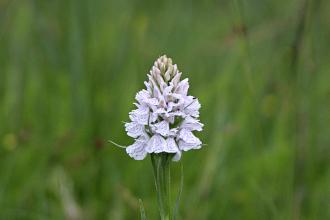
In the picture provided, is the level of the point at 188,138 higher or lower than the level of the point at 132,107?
lower

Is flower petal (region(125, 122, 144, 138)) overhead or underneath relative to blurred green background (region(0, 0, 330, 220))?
underneath

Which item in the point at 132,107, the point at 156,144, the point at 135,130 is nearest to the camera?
the point at 156,144

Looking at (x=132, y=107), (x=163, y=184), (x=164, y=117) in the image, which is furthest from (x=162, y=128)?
(x=132, y=107)

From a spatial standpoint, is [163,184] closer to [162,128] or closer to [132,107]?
[162,128]

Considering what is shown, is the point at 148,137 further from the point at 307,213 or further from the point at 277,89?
the point at 277,89

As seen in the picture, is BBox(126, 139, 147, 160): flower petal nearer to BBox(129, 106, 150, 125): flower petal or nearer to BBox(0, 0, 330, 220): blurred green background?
BBox(129, 106, 150, 125): flower petal

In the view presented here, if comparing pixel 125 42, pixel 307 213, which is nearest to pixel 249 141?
pixel 307 213

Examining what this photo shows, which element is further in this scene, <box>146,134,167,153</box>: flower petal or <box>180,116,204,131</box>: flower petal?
<box>180,116,204,131</box>: flower petal

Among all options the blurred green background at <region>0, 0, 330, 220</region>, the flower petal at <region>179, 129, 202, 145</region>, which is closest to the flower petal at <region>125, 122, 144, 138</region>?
the flower petal at <region>179, 129, 202, 145</region>
